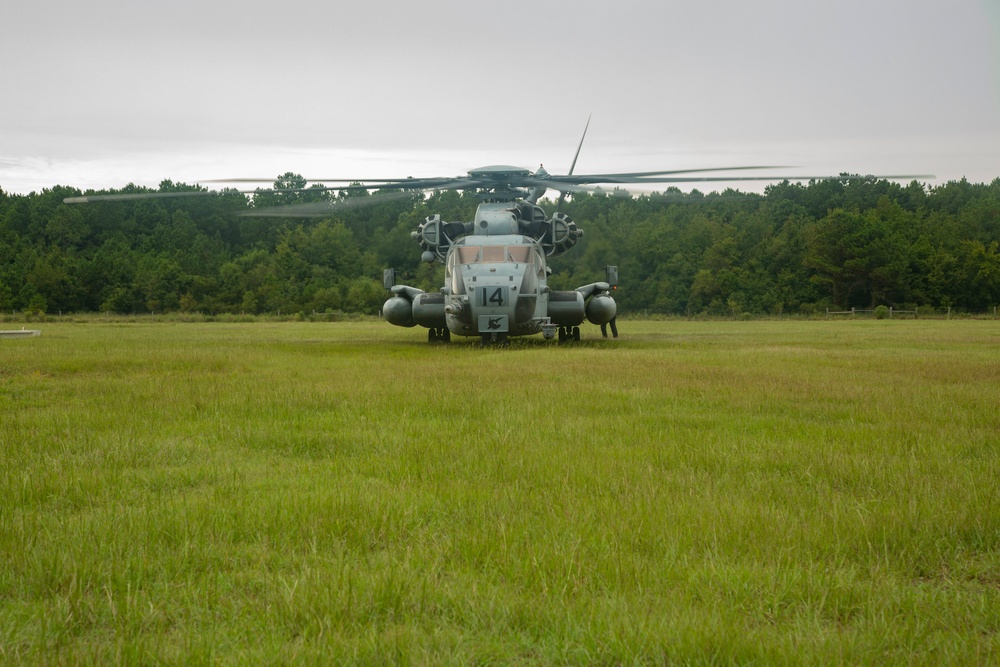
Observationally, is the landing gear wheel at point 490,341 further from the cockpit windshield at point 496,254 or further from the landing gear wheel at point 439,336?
the landing gear wheel at point 439,336

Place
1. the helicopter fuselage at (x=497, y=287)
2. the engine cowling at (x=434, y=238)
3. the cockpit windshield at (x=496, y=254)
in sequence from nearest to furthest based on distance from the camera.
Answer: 1. the helicopter fuselage at (x=497, y=287)
2. the cockpit windshield at (x=496, y=254)
3. the engine cowling at (x=434, y=238)

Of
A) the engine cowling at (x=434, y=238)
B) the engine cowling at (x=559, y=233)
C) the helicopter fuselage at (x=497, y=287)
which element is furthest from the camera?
the engine cowling at (x=434, y=238)

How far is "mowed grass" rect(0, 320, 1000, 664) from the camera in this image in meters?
2.44

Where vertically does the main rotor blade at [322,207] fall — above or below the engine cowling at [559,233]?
above

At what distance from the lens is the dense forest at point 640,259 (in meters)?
60.5

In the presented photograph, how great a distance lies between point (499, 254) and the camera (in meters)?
18.8

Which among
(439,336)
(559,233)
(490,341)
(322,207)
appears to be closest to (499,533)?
(490,341)

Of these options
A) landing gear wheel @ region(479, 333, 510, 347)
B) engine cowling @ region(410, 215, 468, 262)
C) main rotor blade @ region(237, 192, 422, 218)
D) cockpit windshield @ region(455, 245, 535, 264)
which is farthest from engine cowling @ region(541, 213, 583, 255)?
main rotor blade @ region(237, 192, 422, 218)

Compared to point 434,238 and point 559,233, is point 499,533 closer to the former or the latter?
point 559,233

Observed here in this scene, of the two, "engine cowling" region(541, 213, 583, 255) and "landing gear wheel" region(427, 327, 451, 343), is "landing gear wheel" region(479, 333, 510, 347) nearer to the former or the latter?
"landing gear wheel" region(427, 327, 451, 343)

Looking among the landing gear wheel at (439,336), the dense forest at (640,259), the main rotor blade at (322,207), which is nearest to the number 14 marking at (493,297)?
the main rotor blade at (322,207)

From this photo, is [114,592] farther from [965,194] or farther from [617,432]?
[965,194]

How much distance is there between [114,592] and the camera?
9.30 feet

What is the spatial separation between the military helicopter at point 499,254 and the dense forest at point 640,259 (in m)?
32.7
